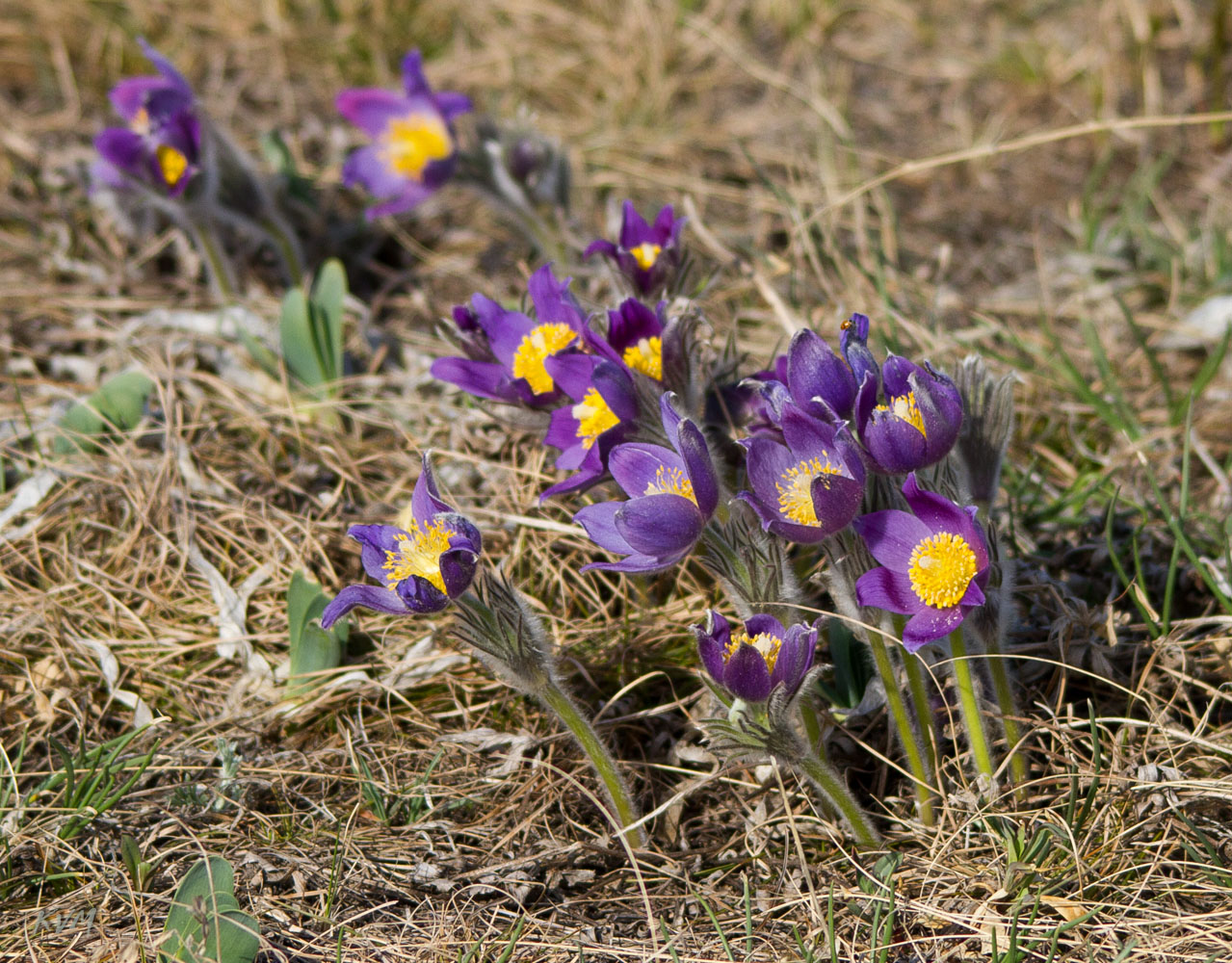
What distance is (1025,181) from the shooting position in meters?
3.84

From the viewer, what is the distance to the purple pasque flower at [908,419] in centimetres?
164

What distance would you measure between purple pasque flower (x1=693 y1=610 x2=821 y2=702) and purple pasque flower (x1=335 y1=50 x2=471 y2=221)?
1885mm

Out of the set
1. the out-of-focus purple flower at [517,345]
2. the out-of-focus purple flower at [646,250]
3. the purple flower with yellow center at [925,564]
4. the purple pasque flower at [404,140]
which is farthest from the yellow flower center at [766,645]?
the purple pasque flower at [404,140]

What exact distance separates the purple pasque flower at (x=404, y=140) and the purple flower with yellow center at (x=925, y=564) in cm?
195

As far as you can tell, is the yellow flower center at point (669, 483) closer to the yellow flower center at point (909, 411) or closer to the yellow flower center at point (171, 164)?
the yellow flower center at point (909, 411)

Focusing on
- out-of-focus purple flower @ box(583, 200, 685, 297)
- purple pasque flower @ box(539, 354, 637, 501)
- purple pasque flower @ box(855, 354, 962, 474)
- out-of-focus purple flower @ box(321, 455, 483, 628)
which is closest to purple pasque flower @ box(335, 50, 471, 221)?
out-of-focus purple flower @ box(583, 200, 685, 297)

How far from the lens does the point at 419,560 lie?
6.03 ft

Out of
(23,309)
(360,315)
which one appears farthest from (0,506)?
(360,315)

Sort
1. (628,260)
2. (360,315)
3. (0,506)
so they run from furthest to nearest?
(360,315)
(0,506)
(628,260)

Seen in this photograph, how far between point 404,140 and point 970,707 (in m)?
2.31

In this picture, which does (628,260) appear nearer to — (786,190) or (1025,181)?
(786,190)

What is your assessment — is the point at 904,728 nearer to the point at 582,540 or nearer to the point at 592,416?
the point at 592,416

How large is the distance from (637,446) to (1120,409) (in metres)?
1.46

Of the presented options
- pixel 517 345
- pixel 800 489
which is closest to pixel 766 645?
pixel 800 489
